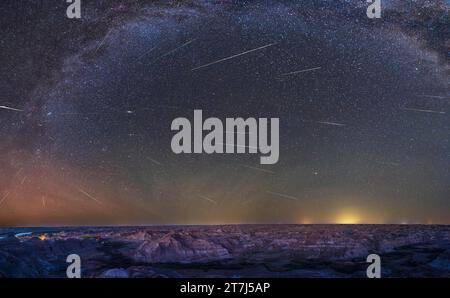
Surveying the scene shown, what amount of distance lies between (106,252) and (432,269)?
554 inches

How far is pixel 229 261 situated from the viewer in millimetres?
14688

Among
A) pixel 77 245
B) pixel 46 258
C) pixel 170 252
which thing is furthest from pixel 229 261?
pixel 77 245

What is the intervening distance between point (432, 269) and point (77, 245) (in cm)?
1725
